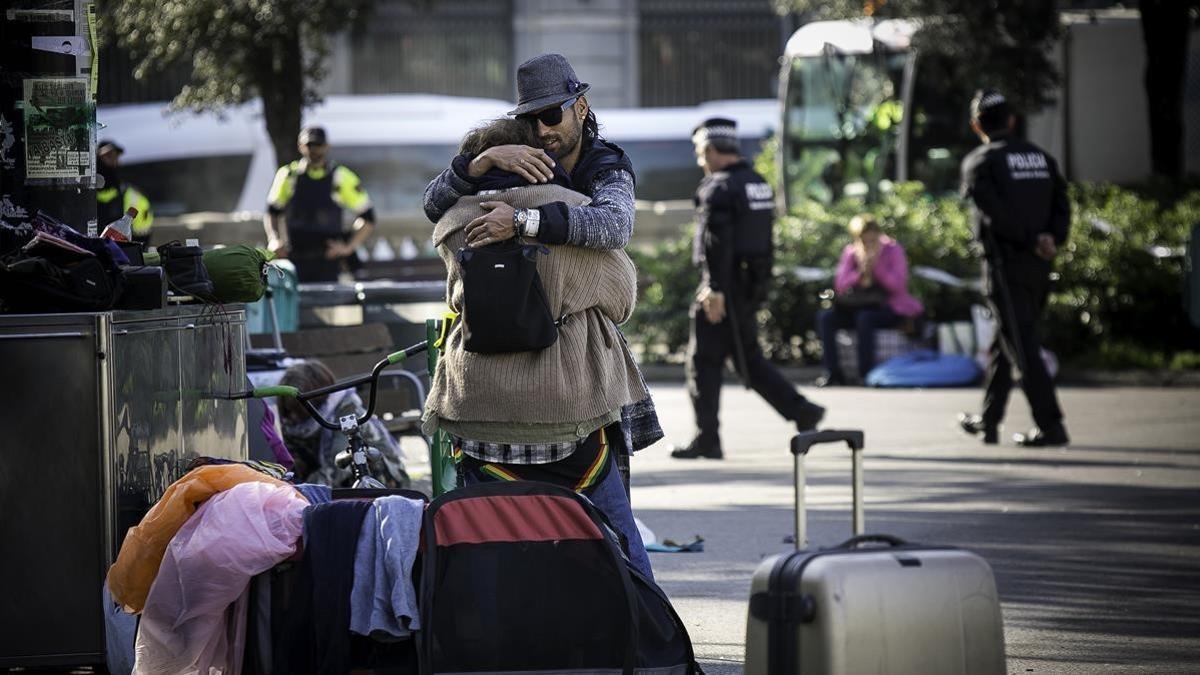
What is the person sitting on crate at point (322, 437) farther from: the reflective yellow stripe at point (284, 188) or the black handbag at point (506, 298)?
the reflective yellow stripe at point (284, 188)

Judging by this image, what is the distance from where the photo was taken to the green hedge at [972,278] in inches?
680

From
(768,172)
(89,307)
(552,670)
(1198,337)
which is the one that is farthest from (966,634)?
(768,172)

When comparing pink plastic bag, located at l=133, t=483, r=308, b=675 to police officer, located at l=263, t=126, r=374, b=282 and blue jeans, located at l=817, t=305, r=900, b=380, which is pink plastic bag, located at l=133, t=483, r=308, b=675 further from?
blue jeans, located at l=817, t=305, r=900, b=380

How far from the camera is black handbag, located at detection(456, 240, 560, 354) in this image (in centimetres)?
486

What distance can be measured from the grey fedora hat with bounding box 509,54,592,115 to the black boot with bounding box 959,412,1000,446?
740cm

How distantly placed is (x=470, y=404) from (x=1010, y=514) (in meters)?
4.89

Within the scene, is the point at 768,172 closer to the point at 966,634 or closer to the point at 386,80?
the point at 386,80

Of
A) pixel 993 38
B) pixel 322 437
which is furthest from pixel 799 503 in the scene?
pixel 993 38

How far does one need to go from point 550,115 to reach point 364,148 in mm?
27352

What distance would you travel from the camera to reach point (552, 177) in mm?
5078

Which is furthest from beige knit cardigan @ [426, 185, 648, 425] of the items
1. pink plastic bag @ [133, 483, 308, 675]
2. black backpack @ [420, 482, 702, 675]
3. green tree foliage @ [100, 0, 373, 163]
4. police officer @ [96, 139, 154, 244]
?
green tree foliage @ [100, 0, 373, 163]

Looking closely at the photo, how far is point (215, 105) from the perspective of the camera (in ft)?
61.2

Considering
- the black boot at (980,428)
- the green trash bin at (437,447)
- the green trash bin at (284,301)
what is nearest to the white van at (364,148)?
the black boot at (980,428)

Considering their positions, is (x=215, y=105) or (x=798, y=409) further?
(x=215, y=105)
